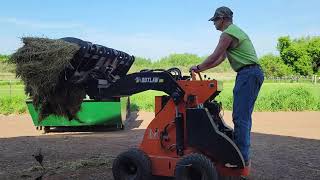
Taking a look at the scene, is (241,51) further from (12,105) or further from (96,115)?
(12,105)

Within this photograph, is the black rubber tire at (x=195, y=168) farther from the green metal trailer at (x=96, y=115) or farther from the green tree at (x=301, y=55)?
the green tree at (x=301, y=55)

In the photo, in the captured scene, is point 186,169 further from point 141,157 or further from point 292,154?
point 292,154

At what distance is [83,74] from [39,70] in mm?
569

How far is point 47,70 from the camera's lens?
640cm

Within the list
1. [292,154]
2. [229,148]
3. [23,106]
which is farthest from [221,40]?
[23,106]

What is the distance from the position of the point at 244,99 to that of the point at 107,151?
4656 millimetres

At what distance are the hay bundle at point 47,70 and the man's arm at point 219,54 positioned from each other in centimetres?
164

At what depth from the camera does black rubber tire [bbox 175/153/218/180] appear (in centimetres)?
564

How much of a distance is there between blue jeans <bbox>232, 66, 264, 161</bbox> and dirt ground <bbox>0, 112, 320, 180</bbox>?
1.53 metres

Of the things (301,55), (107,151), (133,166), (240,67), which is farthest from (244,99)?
(301,55)

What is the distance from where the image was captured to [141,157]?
6258 millimetres

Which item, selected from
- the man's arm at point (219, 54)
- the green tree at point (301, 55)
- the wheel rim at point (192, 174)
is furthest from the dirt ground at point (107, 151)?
the green tree at point (301, 55)

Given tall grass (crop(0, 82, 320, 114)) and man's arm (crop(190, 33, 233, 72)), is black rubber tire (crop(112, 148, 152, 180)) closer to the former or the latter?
man's arm (crop(190, 33, 233, 72))

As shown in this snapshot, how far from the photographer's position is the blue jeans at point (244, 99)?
5801mm
